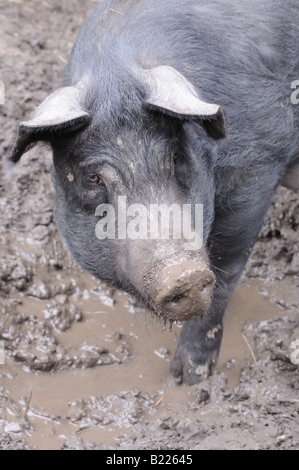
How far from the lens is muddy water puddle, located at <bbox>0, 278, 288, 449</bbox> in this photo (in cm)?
501

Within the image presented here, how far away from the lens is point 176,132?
3.96m

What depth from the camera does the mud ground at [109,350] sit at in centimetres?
489

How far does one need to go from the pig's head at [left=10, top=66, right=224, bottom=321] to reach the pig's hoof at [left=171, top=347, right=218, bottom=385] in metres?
1.27

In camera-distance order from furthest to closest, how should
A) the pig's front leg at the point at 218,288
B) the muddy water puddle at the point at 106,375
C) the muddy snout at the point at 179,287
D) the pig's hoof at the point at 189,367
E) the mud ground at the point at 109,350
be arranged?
the pig's hoof at the point at 189,367 → the muddy water puddle at the point at 106,375 → the mud ground at the point at 109,350 → the pig's front leg at the point at 218,288 → the muddy snout at the point at 179,287

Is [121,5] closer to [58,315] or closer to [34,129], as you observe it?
[34,129]

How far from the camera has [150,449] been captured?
471 centimetres

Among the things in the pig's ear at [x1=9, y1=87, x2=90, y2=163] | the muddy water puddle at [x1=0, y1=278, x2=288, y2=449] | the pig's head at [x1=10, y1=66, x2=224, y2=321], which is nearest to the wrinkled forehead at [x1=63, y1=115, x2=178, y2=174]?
the pig's head at [x1=10, y1=66, x2=224, y2=321]

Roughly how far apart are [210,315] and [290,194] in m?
1.81

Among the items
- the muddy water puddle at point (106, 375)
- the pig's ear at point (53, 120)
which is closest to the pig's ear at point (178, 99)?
the pig's ear at point (53, 120)

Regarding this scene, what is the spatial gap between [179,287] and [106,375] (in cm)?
216

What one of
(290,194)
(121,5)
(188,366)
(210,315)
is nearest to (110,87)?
(121,5)

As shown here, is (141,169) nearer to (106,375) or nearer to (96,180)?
(96,180)

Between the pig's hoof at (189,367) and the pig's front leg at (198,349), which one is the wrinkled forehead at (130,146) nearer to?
the pig's front leg at (198,349)

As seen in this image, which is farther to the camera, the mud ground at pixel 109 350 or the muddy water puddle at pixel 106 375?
the muddy water puddle at pixel 106 375
